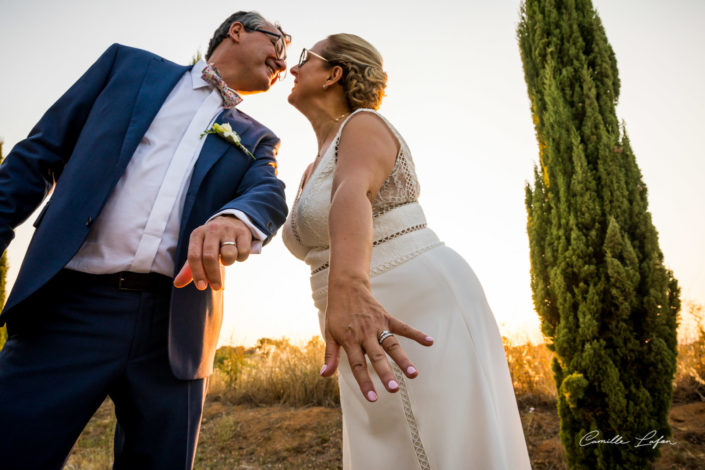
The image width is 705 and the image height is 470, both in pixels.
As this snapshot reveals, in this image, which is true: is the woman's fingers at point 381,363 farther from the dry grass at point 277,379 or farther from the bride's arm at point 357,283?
the dry grass at point 277,379

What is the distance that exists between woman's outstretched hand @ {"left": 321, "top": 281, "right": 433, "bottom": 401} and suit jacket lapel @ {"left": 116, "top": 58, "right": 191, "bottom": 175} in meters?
1.12

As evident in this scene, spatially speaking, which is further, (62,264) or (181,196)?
(181,196)

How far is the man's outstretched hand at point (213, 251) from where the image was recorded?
113cm

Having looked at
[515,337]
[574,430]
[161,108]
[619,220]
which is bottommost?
Answer: [574,430]

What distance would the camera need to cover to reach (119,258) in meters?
1.60

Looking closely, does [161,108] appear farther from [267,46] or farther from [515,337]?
[515,337]

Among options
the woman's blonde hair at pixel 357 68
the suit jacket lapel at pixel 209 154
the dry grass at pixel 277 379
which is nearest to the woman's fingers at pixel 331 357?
the suit jacket lapel at pixel 209 154

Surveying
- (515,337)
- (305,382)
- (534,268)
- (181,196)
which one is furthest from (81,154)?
(515,337)

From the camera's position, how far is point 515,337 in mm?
6746

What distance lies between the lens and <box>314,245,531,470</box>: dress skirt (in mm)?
1454

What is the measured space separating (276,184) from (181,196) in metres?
0.39
